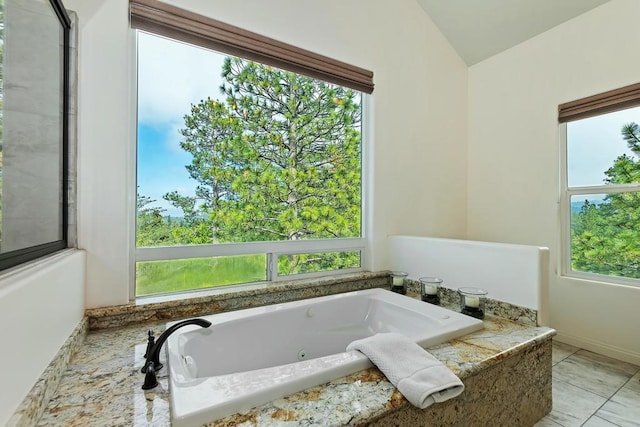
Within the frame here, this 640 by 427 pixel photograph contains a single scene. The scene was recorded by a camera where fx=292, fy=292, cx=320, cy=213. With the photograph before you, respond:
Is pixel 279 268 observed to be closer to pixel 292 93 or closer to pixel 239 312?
pixel 239 312

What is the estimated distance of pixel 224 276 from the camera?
2.01m

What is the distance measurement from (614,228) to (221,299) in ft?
9.98

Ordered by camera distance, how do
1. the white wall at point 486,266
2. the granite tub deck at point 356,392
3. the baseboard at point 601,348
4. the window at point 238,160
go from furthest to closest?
the baseboard at point 601,348 → the window at point 238,160 → the white wall at point 486,266 → the granite tub deck at point 356,392

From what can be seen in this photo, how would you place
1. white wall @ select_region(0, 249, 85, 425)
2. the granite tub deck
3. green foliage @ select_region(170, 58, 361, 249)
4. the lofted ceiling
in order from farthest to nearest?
1. the lofted ceiling
2. green foliage @ select_region(170, 58, 361, 249)
3. the granite tub deck
4. white wall @ select_region(0, 249, 85, 425)

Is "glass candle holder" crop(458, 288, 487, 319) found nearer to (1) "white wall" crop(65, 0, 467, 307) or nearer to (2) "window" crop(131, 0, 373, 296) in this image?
(1) "white wall" crop(65, 0, 467, 307)

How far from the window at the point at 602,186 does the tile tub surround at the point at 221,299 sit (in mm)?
1795

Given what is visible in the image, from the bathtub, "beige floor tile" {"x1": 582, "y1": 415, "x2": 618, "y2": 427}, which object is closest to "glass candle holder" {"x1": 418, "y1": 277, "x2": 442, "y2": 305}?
the bathtub

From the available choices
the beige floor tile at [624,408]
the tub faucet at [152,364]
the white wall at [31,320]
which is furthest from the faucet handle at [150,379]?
the beige floor tile at [624,408]

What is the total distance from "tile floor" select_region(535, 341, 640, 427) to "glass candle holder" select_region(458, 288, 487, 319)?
0.60 metres

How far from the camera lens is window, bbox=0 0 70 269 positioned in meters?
0.93

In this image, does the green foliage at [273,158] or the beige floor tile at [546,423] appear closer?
the beige floor tile at [546,423]

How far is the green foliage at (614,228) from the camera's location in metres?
2.24

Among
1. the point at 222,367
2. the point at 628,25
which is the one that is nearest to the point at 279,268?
the point at 222,367

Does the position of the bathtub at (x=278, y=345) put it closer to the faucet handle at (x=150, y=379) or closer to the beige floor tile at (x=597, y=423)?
the faucet handle at (x=150, y=379)
